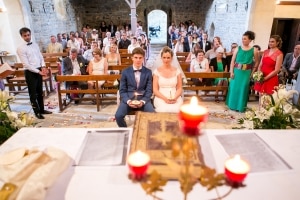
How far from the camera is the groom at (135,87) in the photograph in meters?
3.08

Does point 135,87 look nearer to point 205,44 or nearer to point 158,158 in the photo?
point 158,158

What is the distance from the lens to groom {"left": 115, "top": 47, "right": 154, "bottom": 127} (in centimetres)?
308

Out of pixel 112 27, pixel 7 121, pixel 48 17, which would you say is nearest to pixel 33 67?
pixel 7 121

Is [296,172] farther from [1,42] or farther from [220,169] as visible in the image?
[1,42]

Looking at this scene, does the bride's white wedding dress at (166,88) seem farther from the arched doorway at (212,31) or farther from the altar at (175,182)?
the arched doorway at (212,31)

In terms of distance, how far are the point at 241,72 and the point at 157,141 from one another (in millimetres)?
3187

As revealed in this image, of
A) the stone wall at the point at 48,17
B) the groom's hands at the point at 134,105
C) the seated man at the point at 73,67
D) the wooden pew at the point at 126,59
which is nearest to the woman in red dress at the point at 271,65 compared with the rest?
the groom's hands at the point at 134,105

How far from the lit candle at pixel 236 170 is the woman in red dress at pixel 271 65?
3.49 metres

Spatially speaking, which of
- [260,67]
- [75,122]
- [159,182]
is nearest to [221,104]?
[260,67]

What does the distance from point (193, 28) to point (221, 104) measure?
895 centimetres

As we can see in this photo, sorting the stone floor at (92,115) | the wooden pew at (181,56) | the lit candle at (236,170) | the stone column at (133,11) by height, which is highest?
the stone column at (133,11)

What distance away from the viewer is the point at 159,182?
0.79 meters

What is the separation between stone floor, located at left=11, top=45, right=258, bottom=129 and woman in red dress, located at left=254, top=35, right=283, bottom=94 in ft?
2.11

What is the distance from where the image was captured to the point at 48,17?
977cm
